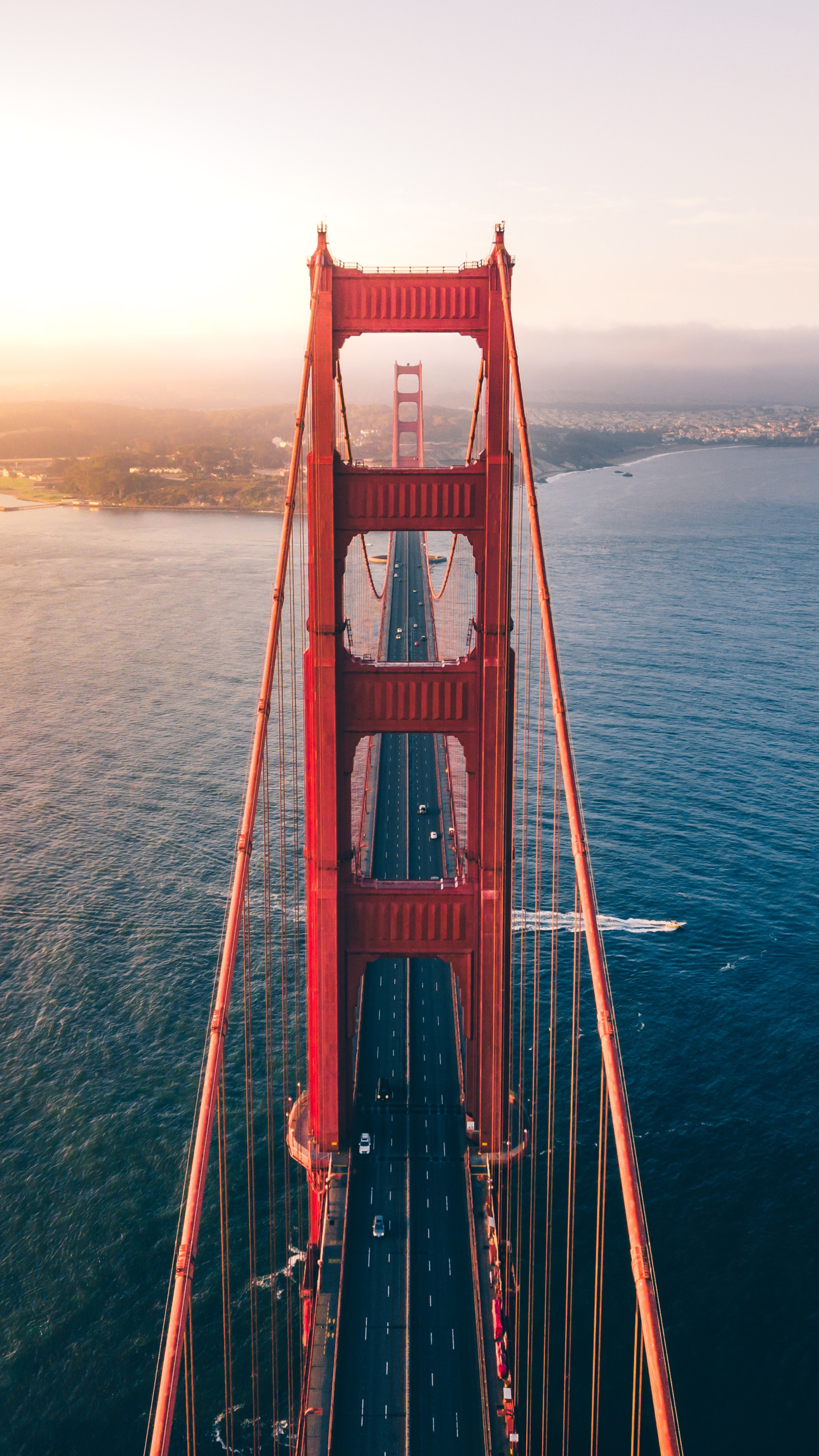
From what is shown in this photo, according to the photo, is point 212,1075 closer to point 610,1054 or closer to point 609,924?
point 610,1054

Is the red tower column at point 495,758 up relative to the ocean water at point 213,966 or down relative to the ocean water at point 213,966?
up

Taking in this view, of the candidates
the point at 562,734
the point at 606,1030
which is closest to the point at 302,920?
the point at 562,734

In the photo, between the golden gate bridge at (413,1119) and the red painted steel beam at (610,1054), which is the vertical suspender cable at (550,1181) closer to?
the golden gate bridge at (413,1119)

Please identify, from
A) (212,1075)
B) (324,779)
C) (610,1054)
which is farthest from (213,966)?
(610,1054)

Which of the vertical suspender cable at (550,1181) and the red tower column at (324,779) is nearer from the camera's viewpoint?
the red tower column at (324,779)

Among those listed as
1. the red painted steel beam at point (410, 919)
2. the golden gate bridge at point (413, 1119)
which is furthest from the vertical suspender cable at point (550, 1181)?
the red painted steel beam at point (410, 919)

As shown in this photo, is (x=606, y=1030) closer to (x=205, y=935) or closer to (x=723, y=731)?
(x=205, y=935)

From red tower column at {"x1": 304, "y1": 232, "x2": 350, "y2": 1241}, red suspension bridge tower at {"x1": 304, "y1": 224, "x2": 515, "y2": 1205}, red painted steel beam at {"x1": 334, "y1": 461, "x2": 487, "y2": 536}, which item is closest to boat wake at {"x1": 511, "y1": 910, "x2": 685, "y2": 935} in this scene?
red suspension bridge tower at {"x1": 304, "y1": 224, "x2": 515, "y2": 1205}
